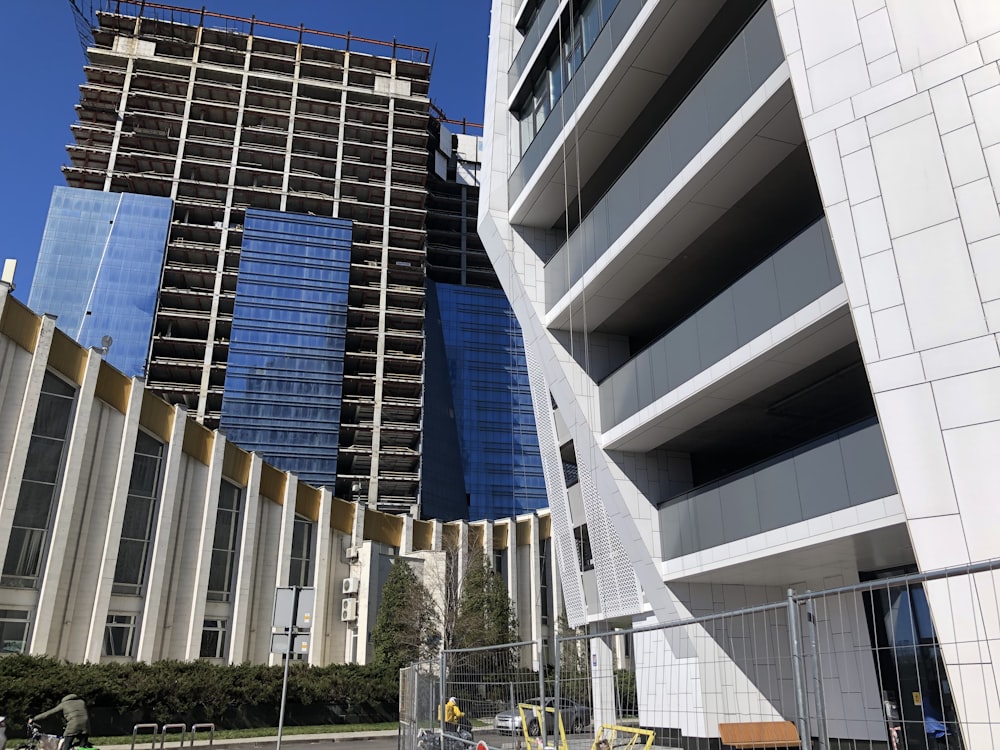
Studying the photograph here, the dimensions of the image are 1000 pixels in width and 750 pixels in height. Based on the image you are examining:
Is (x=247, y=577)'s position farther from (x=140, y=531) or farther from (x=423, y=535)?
(x=423, y=535)

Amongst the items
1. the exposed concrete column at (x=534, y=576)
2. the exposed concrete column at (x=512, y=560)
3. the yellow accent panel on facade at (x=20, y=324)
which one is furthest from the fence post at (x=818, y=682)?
the exposed concrete column at (x=534, y=576)

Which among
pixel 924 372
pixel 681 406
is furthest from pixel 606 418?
A: pixel 924 372

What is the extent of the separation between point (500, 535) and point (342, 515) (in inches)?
658

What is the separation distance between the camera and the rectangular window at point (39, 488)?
25953mm

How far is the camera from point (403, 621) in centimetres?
4031

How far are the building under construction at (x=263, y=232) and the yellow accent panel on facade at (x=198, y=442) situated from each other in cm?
4078

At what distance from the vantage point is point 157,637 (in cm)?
3073

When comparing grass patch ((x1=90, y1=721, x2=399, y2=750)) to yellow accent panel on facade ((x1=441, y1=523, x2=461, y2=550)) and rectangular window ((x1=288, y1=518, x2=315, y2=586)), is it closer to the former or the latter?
rectangular window ((x1=288, y1=518, x2=315, y2=586))

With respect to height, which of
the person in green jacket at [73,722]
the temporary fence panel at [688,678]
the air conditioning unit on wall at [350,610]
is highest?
the air conditioning unit on wall at [350,610]

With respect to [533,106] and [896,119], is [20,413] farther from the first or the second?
[896,119]

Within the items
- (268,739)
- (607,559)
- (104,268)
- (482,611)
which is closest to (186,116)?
(104,268)

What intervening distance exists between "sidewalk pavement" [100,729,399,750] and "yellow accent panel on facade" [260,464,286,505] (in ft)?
42.1

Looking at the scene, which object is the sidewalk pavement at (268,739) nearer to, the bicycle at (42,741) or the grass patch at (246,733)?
the grass patch at (246,733)

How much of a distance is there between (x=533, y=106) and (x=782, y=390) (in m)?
11.3
